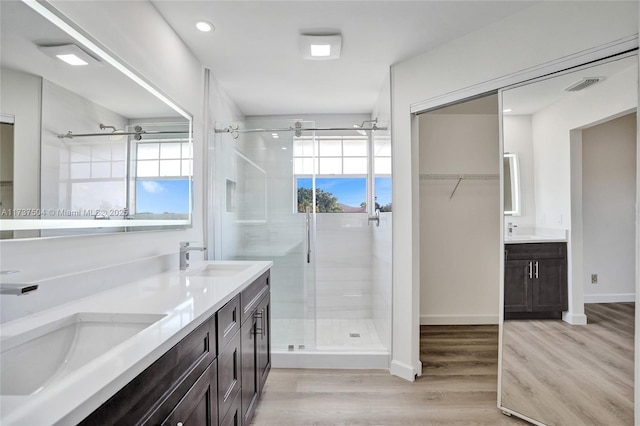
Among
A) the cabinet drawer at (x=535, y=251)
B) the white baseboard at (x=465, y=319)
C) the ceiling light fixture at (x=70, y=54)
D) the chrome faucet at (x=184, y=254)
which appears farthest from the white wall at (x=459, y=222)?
the ceiling light fixture at (x=70, y=54)

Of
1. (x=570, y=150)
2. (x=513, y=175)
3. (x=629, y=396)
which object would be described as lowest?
(x=629, y=396)

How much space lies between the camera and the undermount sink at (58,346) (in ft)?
2.58

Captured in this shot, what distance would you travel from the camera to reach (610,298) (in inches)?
67.6

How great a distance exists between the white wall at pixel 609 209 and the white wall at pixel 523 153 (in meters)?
0.26

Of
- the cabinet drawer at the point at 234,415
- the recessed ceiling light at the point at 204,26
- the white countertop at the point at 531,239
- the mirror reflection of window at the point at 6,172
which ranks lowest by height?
the cabinet drawer at the point at 234,415

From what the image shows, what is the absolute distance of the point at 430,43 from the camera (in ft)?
7.35

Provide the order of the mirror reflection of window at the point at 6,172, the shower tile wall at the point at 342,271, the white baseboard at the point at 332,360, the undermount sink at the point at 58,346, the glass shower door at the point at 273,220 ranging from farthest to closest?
the shower tile wall at the point at 342,271 < the glass shower door at the point at 273,220 < the white baseboard at the point at 332,360 < the mirror reflection of window at the point at 6,172 < the undermount sink at the point at 58,346

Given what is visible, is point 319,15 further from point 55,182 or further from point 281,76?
point 55,182

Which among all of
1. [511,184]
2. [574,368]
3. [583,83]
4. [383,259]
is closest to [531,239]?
[511,184]

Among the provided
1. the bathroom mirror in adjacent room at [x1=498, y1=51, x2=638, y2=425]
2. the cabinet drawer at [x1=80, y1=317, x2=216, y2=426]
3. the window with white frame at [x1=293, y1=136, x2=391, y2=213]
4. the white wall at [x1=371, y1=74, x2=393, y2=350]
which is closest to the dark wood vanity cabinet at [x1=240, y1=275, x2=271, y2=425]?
the cabinet drawer at [x1=80, y1=317, x2=216, y2=426]

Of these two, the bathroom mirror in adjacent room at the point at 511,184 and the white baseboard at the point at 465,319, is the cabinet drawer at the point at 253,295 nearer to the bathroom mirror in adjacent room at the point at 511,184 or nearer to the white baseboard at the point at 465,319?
the bathroom mirror in adjacent room at the point at 511,184

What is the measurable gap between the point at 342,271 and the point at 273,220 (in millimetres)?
1173

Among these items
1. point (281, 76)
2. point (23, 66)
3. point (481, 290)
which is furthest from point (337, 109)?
point (23, 66)

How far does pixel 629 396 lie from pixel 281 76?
10.2 ft
